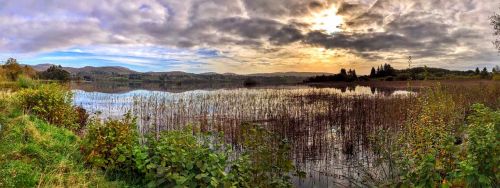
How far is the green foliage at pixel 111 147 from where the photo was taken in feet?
22.3

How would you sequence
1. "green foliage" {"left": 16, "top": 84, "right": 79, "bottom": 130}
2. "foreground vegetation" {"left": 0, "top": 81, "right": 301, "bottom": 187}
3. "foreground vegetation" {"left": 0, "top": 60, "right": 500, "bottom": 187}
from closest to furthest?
"foreground vegetation" {"left": 0, "top": 60, "right": 500, "bottom": 187}, "foreground vegetation" {"left": 0, "top": 81, "right": 301, "bottom": 187}, "green foliage" {"left": 16, "top": 84, "right": 79, "bottom": 130}

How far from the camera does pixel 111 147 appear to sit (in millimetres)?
7062

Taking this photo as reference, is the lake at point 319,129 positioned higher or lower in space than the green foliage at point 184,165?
lower

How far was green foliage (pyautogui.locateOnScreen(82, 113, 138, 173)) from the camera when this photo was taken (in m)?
6.80

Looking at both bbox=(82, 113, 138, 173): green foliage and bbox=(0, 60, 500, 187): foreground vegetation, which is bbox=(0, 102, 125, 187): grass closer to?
bbox=(0, 60, 500, 187): foreground vegetation

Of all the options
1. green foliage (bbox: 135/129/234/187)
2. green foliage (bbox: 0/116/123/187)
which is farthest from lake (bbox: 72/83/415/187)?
green foliage (bbox: 135/129/234/187)

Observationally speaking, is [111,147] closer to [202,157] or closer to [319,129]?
[202,157]

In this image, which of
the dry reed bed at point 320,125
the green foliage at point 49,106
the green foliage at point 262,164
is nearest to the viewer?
the green foliage at point 262,164

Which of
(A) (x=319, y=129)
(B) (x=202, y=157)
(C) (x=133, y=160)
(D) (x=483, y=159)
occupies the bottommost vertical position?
(A) (x=319, y=129)

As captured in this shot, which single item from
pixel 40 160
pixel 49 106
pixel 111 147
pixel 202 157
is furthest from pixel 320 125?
pixel 40 160

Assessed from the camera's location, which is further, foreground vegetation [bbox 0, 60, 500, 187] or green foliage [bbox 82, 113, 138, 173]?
green foliage [bbox 82, 113, 138, 173]

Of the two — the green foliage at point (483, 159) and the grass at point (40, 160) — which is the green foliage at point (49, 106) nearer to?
the grass at point (40, 160)

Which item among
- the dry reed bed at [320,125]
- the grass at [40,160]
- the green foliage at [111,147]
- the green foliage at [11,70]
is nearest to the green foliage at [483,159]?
the dry reed bed at [320,125]

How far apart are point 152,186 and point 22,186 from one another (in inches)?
69.2
